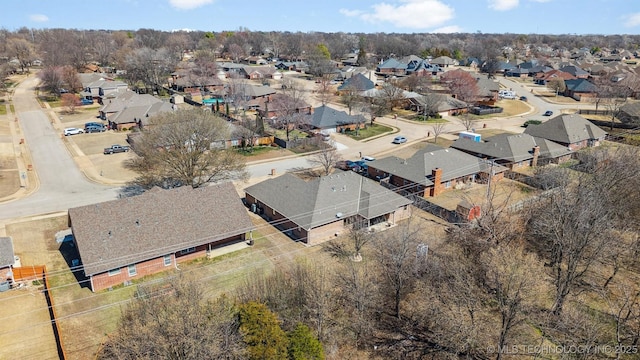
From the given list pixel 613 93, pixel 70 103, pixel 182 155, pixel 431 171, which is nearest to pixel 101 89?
pixel 70 103

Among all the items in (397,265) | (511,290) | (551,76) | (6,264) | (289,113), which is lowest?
(6,264)

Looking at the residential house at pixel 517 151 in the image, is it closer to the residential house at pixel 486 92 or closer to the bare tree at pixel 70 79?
the residential house at pixel 486 92

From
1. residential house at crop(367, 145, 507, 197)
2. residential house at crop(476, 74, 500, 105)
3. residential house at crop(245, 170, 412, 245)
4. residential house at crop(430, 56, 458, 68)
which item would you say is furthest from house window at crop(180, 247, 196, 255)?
residential house at crop(430, 56, 458, 68)

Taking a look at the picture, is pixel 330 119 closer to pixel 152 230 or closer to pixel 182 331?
pixel 152 230

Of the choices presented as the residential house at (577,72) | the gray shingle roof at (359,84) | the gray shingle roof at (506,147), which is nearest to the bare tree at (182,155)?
the gray shingle roof at (506,147)

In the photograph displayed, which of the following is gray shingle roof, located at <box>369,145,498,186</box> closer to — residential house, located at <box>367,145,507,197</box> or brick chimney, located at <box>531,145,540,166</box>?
residential house, located at <box>367,145,507,197</box>

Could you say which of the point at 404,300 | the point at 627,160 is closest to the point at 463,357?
the point at 404,300
